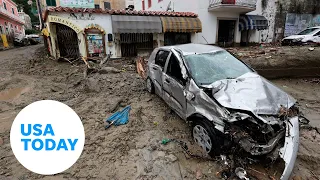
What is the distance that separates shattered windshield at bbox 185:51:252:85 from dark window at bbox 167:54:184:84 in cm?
24

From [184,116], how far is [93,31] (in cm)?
991

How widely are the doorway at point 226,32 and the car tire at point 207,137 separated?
1358 centimetres

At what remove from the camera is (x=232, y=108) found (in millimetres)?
2611

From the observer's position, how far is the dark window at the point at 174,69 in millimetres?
3655

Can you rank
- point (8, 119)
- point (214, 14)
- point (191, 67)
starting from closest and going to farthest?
point (191, 67) < point (8, 119) < point (214, 14)

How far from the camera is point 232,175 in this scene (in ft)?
8.57

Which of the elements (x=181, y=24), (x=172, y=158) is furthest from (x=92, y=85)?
(x=181, y=24)

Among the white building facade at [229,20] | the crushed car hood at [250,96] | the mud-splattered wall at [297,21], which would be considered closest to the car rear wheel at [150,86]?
the crushed car hood at [250,96]

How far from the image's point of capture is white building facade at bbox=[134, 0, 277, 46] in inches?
543

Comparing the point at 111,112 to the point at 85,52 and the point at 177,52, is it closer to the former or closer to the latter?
the point at 177,52

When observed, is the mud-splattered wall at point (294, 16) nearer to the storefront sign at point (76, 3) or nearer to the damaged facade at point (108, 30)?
the damaged facade at point (108, 30)

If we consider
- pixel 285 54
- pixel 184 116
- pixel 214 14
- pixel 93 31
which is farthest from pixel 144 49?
pixel 184 116

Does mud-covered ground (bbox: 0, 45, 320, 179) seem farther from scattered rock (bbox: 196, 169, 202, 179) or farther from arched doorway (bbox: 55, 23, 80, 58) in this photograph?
arched doorway (bbox: 55, 23, 80, 58)

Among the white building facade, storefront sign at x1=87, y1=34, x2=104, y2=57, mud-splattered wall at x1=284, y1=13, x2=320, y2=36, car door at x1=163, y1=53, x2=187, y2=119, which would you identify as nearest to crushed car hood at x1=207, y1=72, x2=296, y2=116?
car door at x1=163, y1=53, x2=187, y2=119
